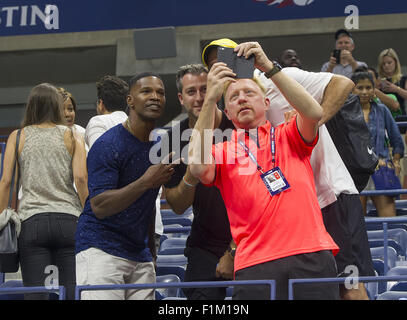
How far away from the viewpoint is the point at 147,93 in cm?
358

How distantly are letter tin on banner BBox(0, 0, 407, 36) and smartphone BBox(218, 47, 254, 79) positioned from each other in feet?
20.7

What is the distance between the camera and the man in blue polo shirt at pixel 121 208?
3271mm

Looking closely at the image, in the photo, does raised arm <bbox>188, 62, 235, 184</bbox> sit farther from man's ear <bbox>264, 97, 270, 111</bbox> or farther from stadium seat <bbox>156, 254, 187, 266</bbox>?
stadium seat <bbox>156, 254, 187, 266</bbox>

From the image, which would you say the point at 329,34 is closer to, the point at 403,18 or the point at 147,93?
the point at 403,18

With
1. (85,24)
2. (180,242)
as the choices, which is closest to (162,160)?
(180,242)

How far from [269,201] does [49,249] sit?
4.23 feet

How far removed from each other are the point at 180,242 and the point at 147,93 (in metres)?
2.51

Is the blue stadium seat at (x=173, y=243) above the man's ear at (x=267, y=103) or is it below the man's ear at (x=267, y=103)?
below

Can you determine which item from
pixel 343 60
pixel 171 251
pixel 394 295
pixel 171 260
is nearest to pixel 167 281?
pixel 171 260

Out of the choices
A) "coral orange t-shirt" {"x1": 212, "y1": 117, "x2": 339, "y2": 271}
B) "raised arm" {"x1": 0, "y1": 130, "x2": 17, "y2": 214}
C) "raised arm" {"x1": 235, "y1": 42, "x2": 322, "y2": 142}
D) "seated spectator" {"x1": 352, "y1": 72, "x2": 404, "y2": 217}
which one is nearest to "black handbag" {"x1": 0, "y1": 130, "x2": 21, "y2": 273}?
"raised arm" {"x1": 0, "y1": 130, "x2": 17, "y2": 214}

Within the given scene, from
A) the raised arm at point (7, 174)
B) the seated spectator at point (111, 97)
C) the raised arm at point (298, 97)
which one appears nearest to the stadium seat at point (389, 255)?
the seated spectator at point (111, 97)

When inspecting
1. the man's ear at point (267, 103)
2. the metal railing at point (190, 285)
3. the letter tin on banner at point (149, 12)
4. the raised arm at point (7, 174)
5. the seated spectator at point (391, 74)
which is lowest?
the metal railing at point (190, 285)

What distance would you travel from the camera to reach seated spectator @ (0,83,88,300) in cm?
360

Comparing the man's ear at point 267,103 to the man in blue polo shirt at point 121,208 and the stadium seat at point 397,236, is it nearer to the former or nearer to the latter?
the man in blue polo shirt at point 121,208
